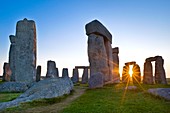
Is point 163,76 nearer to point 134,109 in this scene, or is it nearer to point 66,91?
point 66,91

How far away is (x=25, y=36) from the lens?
17.9m

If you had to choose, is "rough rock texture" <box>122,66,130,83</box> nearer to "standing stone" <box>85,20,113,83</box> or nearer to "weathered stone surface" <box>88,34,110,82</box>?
"standing stone" <box>85,20,113,83</box>

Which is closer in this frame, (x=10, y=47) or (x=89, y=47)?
(x=89, y=47)

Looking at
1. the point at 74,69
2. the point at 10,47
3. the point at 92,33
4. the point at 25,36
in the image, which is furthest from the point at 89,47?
the point at 74,69

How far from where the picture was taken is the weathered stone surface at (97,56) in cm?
2020

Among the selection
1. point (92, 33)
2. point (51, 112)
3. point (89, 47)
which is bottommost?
point (51, 112)

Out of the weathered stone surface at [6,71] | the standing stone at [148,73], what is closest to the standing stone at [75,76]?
the weathered stone surface at [6,71]

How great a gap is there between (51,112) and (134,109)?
3154mm

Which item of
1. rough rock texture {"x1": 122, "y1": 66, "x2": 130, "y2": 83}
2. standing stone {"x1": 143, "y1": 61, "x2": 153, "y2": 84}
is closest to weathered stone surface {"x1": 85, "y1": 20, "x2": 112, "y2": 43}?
standing stone {"x1": 143, "y1": 61, "x2": 153, "y2": 84}

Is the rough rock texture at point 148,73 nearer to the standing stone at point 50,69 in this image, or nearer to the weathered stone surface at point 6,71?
the standing stone at point 50,69

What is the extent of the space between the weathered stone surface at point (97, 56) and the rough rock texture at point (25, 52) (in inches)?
227

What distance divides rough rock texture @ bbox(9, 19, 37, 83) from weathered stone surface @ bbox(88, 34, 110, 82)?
5755mm

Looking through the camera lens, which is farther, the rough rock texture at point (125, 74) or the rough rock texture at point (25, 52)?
the rough rock texture at point (125, 74)

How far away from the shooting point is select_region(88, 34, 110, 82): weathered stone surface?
20203 millimetres
